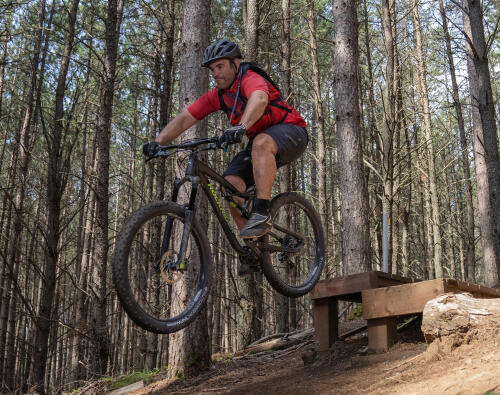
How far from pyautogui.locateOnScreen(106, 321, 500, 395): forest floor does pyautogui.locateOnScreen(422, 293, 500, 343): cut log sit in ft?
0.28

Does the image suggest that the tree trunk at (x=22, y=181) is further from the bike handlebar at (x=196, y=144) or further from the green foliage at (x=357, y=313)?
the green foliage at (x=357, y=313)

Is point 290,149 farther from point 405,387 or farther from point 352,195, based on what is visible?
point 352,195

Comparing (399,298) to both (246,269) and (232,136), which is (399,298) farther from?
(232,136)

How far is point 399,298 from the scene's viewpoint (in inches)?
185

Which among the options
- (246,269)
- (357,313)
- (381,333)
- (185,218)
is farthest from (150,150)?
(357,313)

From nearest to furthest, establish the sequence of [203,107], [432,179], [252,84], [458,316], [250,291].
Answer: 1. [458,316]
2. [252,84]
3. [203,107]
4. [250,291]
5. [432,179]

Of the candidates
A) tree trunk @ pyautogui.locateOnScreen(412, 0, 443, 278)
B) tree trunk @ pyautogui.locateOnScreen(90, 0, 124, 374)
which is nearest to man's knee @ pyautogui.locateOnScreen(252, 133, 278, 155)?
tree trunk @ pyautogui.locateOnScreen(90, 0, 124, 374)

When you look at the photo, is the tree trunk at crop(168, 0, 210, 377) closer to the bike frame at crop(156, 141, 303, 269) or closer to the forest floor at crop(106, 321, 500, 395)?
the forest floor at crop(106, 321, 500, 395)

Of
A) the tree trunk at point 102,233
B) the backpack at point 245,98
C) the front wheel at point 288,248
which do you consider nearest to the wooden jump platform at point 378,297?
the front wheel at point 288,248

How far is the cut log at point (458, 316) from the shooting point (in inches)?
147

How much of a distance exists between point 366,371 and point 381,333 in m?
0.75

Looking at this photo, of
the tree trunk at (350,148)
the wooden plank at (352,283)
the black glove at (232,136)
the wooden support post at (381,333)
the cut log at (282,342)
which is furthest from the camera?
the cut log at (282,342)

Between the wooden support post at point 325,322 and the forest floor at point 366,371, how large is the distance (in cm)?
11

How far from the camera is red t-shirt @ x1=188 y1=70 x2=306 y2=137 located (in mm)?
4051
